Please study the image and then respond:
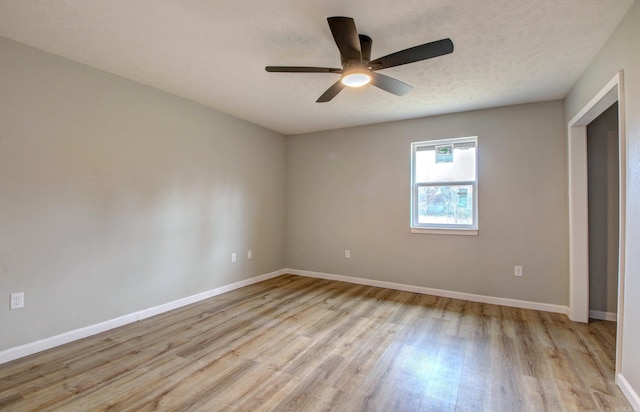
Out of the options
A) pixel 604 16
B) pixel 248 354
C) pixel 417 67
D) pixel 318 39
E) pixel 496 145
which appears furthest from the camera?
pixel 496 145

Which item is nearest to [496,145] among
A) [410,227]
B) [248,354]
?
[410,227]

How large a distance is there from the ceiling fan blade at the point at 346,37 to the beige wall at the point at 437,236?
7.86 feet

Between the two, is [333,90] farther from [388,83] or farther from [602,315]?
[602,315]

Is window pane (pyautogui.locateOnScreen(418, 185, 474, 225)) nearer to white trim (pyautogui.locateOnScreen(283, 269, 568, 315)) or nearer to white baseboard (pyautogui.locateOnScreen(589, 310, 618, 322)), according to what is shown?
white trim (pyautogui.locateOnScreen(283, 269, 568, 315))

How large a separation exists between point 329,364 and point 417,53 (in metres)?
2.27

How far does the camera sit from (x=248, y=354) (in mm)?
2320

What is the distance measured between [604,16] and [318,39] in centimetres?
188

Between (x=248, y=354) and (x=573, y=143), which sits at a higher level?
(x=573, y=143)

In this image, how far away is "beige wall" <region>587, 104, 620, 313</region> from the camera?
9.72 ft

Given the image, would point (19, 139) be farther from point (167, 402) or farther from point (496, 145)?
point (496, 145)

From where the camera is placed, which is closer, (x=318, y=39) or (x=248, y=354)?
(x=318, y=39)

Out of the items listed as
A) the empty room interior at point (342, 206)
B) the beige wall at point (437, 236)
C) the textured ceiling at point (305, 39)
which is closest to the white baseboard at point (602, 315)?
the empty room interior at point (342, 206)

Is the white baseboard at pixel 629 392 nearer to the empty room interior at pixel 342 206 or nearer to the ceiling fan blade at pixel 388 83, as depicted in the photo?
the empty room interior at pixel 342 206

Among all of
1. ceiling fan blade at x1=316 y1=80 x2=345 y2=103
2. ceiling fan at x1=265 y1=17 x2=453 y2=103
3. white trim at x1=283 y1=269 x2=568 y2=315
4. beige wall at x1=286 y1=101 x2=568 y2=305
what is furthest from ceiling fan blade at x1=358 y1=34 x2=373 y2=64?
white trim at x1=283 y1=269 x2=568 y2=315
